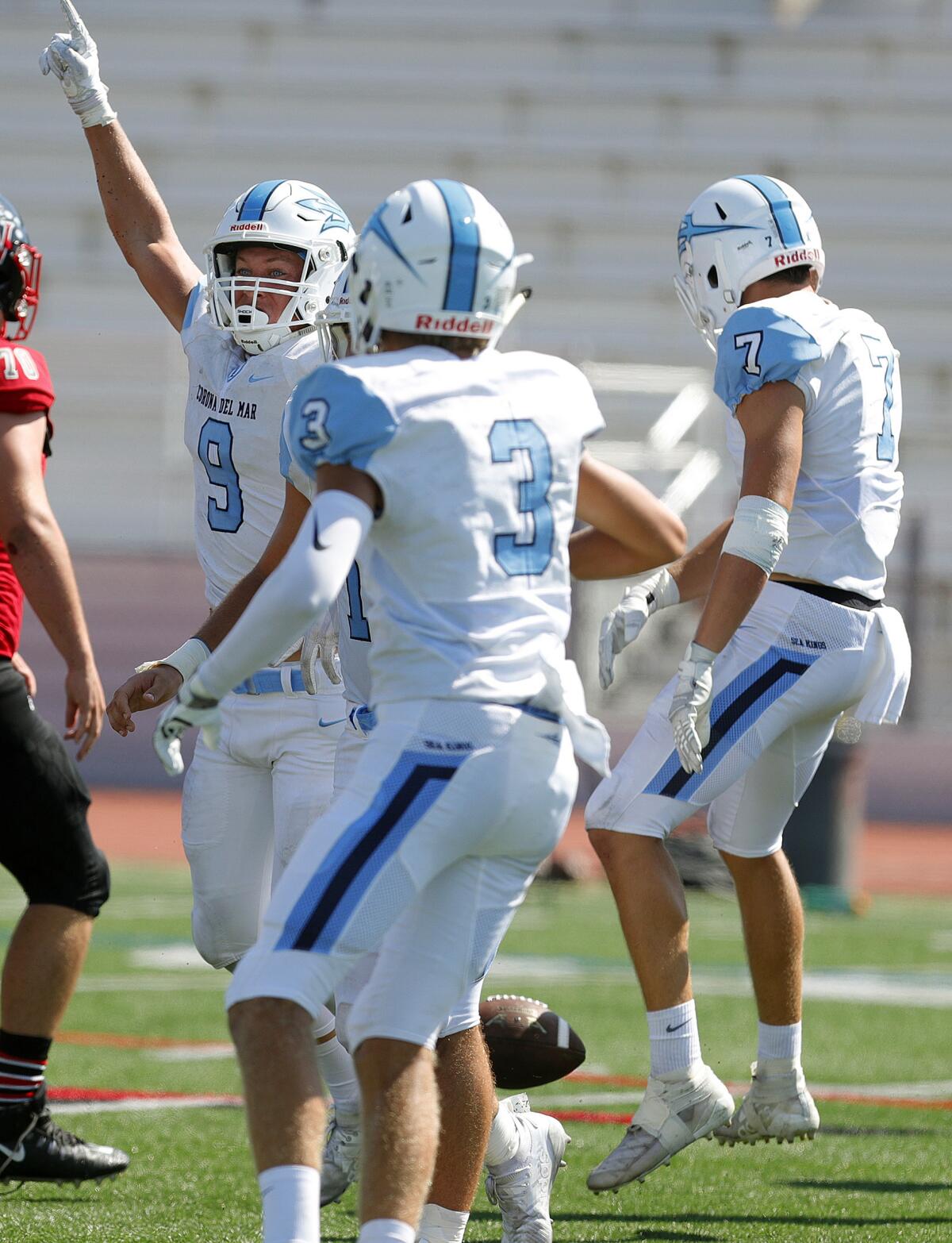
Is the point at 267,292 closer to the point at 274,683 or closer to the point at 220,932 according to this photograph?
the point at 274,683

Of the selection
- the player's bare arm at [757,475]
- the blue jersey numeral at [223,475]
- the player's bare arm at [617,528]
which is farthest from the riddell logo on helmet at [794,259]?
the blue jersey numeral at [223,475]

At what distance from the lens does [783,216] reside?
4.15m

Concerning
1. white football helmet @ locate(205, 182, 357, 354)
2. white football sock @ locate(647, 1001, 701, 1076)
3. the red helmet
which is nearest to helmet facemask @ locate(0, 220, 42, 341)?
the red helmet

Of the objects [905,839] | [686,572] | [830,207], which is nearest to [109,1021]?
[686,572]

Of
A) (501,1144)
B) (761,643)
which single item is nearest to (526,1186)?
(501,1144)

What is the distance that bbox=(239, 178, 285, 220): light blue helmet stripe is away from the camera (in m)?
4.08

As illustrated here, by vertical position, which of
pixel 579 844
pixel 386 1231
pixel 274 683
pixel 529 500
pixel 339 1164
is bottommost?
pixel 579 844

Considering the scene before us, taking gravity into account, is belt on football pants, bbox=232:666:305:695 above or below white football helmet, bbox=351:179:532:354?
below

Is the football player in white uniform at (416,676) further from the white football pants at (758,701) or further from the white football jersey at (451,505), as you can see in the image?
the white football pants at (758,701)

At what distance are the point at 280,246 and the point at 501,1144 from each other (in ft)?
6.47

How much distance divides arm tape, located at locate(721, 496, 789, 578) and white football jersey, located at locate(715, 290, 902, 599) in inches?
9.4

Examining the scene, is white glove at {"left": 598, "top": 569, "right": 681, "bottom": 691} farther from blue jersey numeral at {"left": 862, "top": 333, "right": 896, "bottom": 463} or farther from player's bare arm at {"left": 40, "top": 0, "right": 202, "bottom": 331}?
player's bare arm at {"left": 40, "top": 0, "right": 202, "bottom": 331}

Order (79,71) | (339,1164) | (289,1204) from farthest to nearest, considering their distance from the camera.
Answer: (79,71)
(339,1164)
(289,1204)

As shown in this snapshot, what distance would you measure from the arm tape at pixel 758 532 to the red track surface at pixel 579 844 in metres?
7.90
